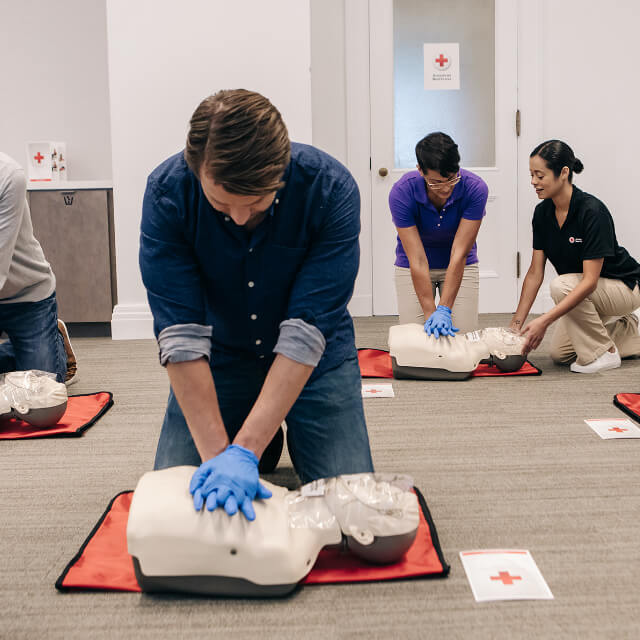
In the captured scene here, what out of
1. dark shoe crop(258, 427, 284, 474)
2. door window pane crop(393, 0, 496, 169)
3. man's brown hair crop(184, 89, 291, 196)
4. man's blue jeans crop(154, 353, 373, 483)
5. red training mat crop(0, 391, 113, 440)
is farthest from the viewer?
door window pane crop(393, 0, 496, 169)

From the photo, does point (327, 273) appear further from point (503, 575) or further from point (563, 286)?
point (563, 286)

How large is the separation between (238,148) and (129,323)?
286 centimetres

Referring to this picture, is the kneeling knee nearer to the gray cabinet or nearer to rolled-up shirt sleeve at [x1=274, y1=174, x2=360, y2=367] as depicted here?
rolled-up shirt sleeve at [x1=274, y1=174, x2=360, y2=367]

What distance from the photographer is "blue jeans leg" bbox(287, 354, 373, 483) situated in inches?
57.7

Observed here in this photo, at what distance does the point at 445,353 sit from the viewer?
2629mm

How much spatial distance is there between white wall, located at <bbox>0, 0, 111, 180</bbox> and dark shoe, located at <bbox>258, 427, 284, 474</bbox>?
2.96 m

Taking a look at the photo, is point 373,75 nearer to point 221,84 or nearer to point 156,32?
point 221,84

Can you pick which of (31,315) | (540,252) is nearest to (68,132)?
(31,315)

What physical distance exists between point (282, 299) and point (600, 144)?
336 cm

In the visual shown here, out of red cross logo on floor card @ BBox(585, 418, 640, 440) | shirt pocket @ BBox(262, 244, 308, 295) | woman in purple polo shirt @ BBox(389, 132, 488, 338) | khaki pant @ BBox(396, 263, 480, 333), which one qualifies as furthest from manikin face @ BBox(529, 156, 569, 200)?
shirt pocket @ BBox(262, 244, 308, 295)

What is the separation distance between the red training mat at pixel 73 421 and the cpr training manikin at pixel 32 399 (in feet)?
0.12

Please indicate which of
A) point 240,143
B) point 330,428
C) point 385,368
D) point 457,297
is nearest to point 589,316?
point 457,297

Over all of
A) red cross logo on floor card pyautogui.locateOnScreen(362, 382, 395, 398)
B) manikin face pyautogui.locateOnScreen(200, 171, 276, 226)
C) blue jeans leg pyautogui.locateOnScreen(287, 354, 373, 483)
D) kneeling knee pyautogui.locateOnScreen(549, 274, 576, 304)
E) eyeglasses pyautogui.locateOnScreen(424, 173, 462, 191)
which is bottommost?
red cross logo on floor card pyautogui.locateOnScreen(362, 382, 395, 398)

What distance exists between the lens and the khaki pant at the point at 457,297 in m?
3.05
